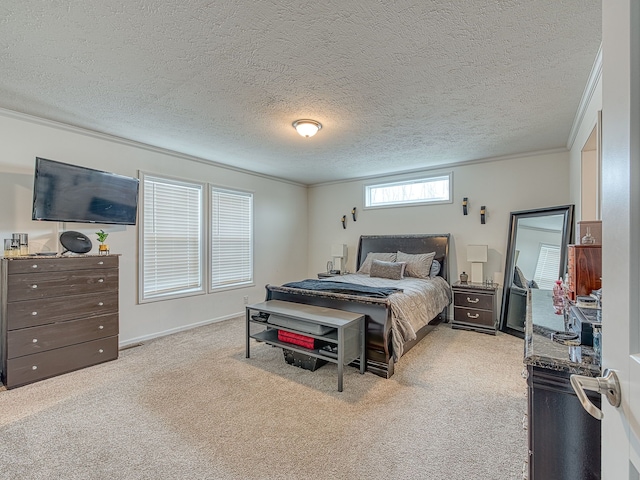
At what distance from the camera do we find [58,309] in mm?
2947

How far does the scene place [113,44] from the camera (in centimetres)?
199

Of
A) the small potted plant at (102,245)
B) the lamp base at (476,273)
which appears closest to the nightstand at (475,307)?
the lamp base at (476,273)

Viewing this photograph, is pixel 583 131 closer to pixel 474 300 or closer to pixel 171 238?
pixel 474 300

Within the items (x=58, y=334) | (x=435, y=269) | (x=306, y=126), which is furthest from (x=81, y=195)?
(x=435, y=269)

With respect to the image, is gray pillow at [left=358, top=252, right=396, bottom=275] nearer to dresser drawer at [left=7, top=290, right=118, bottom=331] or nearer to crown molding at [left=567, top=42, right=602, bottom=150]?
crown molding at [left=567, top=42, right=602, bottom=150]

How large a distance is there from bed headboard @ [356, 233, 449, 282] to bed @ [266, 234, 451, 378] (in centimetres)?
2

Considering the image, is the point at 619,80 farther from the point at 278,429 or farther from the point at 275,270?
the point at 275,270

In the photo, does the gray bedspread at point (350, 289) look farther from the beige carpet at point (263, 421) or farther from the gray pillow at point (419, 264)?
→ the gray pillow at point (419, 264)

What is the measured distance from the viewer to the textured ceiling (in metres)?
1.72

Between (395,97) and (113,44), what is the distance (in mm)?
2101

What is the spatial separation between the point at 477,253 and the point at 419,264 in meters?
0.84

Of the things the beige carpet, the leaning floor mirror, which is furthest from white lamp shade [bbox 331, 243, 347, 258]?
the beige carpet

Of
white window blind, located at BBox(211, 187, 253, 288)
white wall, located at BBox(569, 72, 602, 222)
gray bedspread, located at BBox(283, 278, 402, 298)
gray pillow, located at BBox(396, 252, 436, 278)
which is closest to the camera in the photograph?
white wall, located at BBox(569, 72, 602, 222)

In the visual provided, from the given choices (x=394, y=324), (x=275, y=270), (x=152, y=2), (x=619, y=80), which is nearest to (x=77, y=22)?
(x=152, y=2)
